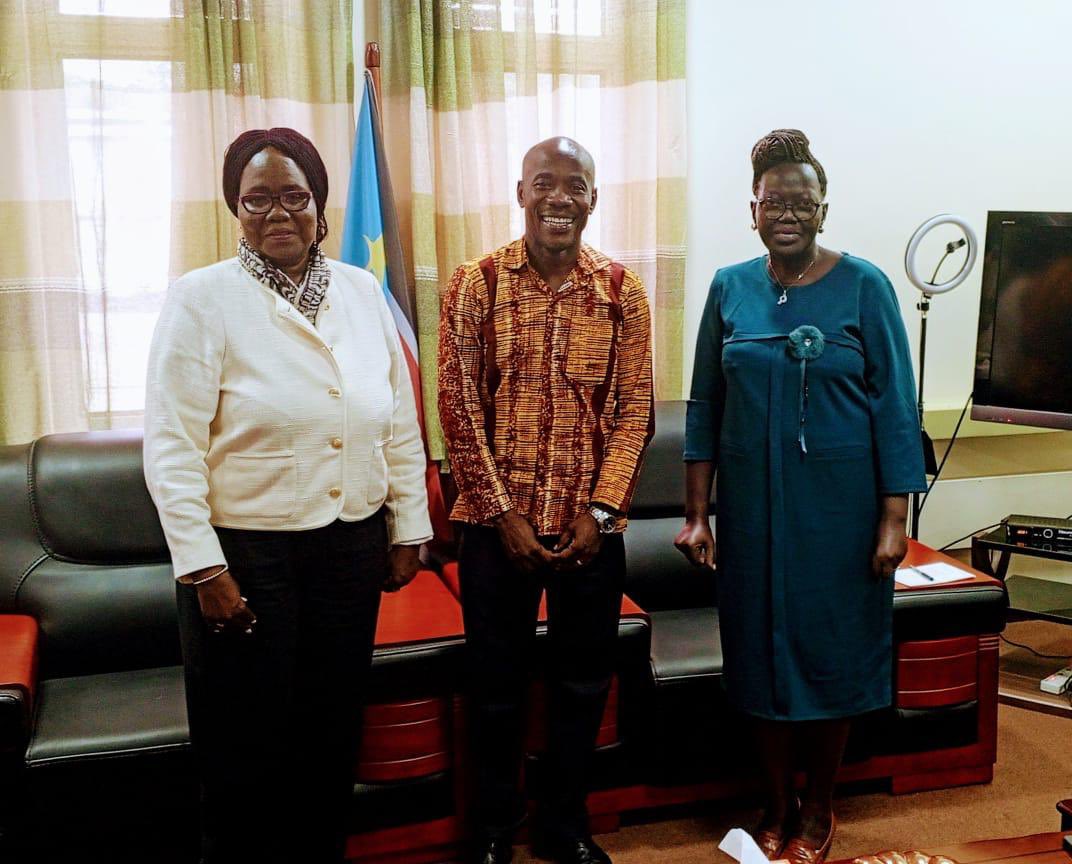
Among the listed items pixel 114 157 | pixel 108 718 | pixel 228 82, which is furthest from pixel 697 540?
pixel 114 157

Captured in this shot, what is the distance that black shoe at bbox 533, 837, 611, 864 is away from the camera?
2.09 metres

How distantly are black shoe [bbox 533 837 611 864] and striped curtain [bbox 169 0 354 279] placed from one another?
5.53ft

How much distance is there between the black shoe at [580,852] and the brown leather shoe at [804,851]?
38 centimetres

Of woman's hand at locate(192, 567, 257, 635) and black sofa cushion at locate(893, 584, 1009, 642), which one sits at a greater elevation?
woman's hand at locate(192, 567, 257, 635)

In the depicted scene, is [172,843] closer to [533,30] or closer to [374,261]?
[374,261]

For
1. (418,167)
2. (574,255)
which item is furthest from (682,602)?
(418,167)

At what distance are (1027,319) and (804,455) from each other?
1452mm

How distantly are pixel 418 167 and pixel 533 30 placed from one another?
532mm

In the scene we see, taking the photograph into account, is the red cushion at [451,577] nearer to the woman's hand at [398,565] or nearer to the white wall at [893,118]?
the woman's hand at [398,565]

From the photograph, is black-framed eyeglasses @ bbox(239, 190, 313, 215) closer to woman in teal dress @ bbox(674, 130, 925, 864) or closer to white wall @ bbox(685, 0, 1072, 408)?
woman in teal dress @ bbox(674, 130, 925, 864)

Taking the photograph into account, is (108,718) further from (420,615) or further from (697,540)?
(697,540)

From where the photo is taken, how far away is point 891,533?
1.97 m

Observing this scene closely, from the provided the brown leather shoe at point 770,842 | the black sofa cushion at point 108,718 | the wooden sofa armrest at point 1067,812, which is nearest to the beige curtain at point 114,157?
the black sofa cushion at point 108,718

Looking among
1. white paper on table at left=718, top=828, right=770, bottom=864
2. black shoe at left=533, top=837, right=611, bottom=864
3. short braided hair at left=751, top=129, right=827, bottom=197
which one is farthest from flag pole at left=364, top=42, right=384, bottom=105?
white paper on table at left=718, top=828, right=770, bottom=864
